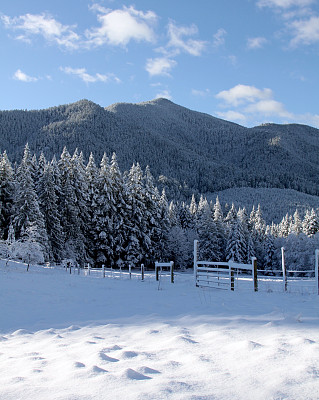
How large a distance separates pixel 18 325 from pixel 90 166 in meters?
38.8

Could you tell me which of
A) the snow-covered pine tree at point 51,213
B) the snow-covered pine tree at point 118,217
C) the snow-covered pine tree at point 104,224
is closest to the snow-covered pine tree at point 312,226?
the snow-covered pine tree at point 118,217

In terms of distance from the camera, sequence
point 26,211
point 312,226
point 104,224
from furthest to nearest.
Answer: point 312,226 < point 104,224 < point 26,211

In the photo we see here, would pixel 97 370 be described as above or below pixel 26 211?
below

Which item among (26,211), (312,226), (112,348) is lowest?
(112,348)

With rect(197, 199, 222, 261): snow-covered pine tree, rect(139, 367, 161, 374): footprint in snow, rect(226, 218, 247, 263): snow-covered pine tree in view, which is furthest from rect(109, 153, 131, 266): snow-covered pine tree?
rect(139, 367, 161, 374): footprint in snow

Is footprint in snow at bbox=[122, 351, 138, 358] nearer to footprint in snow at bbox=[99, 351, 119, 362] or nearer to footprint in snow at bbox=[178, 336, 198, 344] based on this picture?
footprint in snow at bbox=[99, 351, 119, 362]

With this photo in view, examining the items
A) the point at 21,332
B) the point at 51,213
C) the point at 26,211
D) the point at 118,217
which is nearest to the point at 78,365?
the point at 21,332

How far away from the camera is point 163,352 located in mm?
5500

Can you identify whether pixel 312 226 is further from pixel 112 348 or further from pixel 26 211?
pixel 112 348

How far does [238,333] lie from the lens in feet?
21.5

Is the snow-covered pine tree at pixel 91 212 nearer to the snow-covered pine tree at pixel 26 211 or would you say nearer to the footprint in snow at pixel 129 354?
the snow-covered pine tree at pixel 26 211

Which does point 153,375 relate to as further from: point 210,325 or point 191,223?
point 191,223

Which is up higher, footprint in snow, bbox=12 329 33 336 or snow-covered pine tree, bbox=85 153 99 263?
snow-covered pine tree, bbox=85 153 99 263

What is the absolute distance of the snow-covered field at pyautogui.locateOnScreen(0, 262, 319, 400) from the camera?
3799 mm
